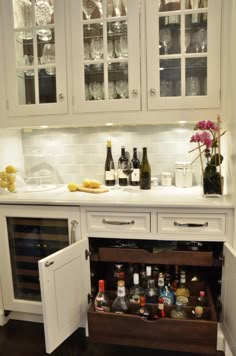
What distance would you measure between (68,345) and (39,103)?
1.55m

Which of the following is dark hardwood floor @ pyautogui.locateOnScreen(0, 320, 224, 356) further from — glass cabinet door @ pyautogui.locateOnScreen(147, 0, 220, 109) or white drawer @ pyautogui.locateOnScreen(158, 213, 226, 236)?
glass cabinet door @ pyautogui.locateOnScreen(147, 0, 220, 109)

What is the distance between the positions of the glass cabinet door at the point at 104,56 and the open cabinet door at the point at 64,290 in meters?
0.90

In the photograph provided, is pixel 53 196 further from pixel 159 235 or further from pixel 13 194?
pixel 159 235

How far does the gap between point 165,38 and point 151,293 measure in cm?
153

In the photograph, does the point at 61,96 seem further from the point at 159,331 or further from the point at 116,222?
the point at 159,331

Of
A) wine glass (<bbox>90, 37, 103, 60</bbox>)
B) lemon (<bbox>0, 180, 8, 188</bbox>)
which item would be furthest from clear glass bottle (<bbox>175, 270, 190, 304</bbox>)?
wine glass (<bbox>90, 37, 103, 60</bbox>)

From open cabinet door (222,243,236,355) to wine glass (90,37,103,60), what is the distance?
137cm

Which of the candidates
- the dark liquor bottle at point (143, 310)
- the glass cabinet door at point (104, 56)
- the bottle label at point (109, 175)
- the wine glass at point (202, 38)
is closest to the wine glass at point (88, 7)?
the glass cabinet door at point (104, 56)

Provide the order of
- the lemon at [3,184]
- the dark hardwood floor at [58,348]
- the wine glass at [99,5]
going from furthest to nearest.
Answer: the lemon at [3,184] → the wine glass at [99,5] → the dark hardwood floor at [58,348]

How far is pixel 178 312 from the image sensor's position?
1.52 metres

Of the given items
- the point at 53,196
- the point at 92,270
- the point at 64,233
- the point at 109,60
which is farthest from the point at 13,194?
the point at 109,60

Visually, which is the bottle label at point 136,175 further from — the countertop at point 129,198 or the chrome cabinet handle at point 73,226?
the chrome cabinet handle at point 73,226

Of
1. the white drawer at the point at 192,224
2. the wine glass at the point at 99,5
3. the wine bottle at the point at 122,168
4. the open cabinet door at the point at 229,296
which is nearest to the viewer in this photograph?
the open cabinet door at the point at 229,296

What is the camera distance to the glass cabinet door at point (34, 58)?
5.83 feet
